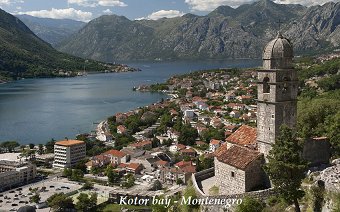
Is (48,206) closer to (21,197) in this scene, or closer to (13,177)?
(21,197)

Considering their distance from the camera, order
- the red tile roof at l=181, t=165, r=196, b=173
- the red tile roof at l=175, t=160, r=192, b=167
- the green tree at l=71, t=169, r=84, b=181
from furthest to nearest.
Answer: the green tree at l=71, t=169, r=84, b=181, the red tile roof at l=175, t=160, r=192, b=167, the red tile roof at l=181, t=165, r=196, b=173

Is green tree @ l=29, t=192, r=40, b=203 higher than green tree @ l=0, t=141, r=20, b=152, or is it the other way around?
green tree @ l=0, t=141, r=20, b=152

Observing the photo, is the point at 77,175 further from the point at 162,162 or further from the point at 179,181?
the point at 179,181

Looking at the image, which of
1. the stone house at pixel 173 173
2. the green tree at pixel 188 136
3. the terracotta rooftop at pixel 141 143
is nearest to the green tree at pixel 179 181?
the stone house at pixel 173 173

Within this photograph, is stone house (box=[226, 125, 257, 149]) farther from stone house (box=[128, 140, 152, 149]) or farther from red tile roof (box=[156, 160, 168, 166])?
stone house (box=[128, 140, 152, 149])

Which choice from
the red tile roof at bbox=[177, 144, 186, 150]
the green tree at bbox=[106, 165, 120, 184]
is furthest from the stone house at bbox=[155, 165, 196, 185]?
the red tile roof at bbox=[177, 144, 186, 150]

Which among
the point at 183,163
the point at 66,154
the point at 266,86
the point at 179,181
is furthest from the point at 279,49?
the point at 66,154

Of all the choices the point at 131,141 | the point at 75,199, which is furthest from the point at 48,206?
the point at 131,141
